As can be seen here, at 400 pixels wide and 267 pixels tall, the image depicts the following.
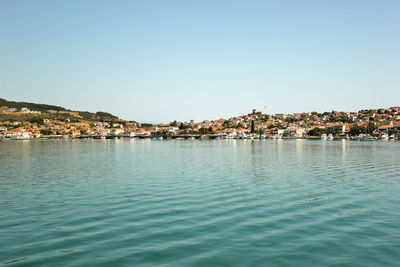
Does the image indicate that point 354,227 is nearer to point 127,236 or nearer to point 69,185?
point 127,236

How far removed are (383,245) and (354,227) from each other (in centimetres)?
228

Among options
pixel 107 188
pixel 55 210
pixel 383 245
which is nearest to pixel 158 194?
pixel 107 188

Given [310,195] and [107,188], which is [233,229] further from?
[107,188]

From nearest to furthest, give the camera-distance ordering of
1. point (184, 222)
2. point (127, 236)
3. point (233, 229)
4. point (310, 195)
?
point (127, 236) < point (233, 229) < point (184, 222) < point (310, 195)

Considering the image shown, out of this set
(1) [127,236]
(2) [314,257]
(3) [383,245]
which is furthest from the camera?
(1) [127,236]

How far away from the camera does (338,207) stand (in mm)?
16781

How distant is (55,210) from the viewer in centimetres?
1609

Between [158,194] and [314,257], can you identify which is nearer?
[314,257]

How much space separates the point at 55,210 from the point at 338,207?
14.2 meters

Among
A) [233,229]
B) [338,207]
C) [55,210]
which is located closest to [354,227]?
[338,207]

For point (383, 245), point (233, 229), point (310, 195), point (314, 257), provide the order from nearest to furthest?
point (314, 257)
point (383, 245)
point (233, 229)
point (310, 195)

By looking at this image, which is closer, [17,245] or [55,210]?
[17,245]

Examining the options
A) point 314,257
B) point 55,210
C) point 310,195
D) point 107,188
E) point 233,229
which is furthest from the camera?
point 107,188

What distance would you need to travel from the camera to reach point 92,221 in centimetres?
1410
